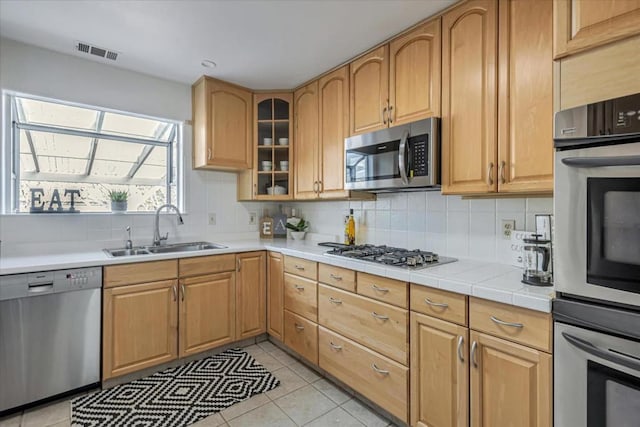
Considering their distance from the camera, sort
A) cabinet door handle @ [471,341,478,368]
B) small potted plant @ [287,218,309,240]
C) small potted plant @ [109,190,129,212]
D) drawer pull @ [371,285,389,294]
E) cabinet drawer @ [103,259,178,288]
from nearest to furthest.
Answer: cabinet door handle @ [471,341,478,368], drawer pull @ [371,285,389,294], cabinet drawer @ [103,259,178,288], small potted plant @ [109,190,129,212], small potted plant @ [287,218,309,240]

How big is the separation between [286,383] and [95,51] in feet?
9.02

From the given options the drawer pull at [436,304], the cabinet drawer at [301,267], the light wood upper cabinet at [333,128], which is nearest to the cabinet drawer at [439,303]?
the drawer pull at [436,304]

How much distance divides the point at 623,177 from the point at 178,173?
10.0 ft

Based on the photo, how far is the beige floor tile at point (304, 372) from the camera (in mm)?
2270

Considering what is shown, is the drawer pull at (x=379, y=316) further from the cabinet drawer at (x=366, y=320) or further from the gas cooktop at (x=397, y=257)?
the gas cooktop at (x=397, y=257)

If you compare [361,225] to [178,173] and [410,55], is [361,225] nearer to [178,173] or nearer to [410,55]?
[410,55]

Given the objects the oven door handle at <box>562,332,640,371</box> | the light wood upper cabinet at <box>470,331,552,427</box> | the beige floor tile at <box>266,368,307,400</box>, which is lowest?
the beige floor tile at <box>266,368,307,400</box>

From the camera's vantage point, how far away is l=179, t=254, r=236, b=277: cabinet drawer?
7.82 feet

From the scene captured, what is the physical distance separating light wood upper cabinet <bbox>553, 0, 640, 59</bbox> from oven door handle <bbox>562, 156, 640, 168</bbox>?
387 millimetres

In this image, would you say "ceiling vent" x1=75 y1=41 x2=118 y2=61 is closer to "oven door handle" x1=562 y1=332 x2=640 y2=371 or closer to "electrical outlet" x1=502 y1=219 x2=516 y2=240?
"electrical outlet" x1=502 y1=219 x2=516 y2=240

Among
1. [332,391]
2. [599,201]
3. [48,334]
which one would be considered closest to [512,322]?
[599,201]

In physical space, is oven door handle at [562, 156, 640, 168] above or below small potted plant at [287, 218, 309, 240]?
above

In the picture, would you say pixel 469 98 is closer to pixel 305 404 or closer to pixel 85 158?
pixel 305 404

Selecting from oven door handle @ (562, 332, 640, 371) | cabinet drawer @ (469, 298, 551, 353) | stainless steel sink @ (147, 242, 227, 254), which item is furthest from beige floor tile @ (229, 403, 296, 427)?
oven door handle @ (562, 332, 640, 371)
